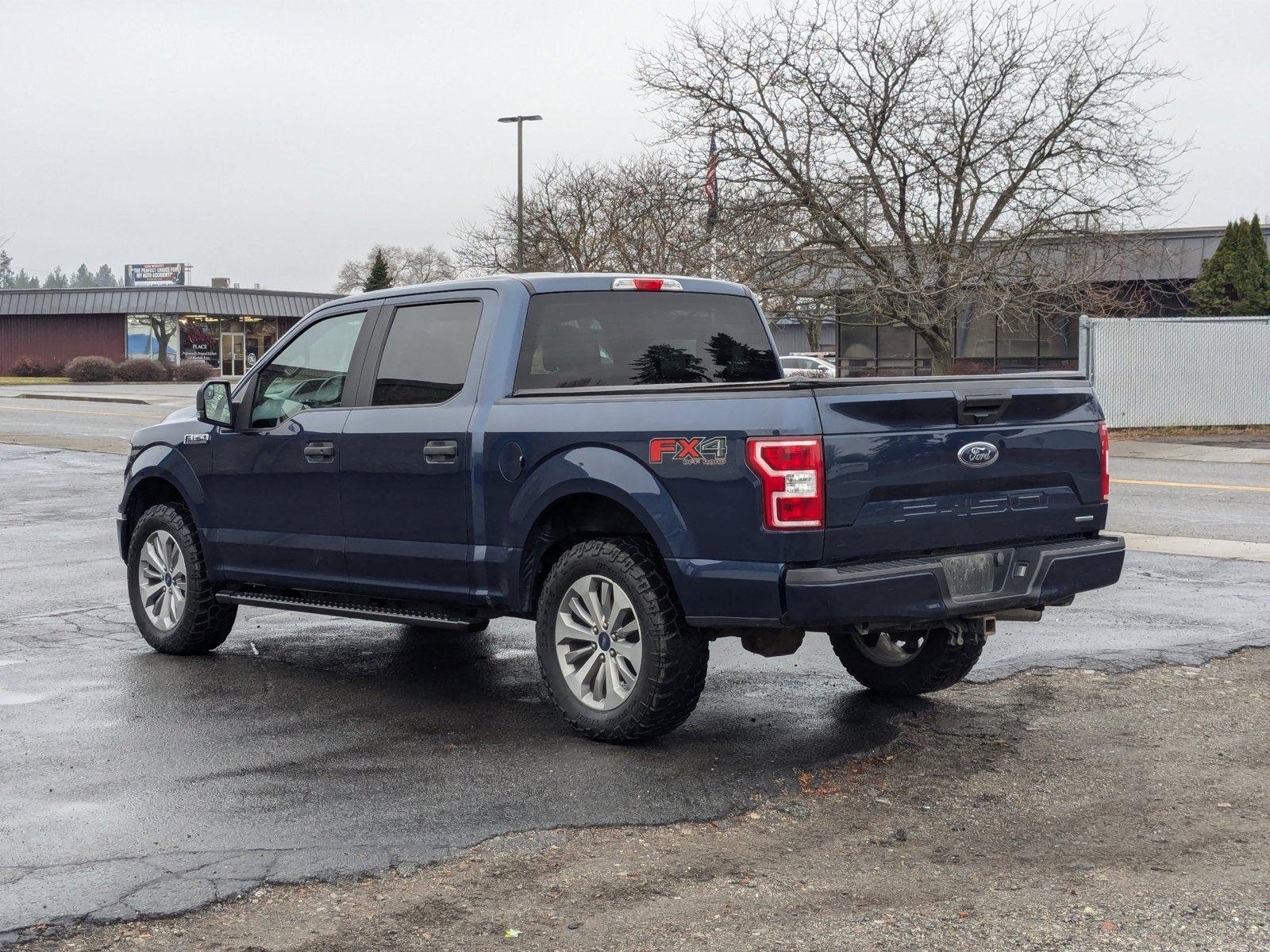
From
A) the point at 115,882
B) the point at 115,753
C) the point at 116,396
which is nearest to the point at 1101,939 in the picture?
the point at 115,882

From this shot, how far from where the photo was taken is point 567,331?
666 centimetres

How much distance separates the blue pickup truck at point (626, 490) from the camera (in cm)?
535

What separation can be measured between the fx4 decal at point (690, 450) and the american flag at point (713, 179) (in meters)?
20.2

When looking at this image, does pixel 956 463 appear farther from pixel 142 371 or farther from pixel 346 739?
pixel 142 371

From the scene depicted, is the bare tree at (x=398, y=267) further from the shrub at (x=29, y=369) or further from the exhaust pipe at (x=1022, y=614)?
the exhaust pipe at (x=1022, y=614)

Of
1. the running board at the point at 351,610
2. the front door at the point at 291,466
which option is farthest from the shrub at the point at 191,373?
the running board at the point at 351,610

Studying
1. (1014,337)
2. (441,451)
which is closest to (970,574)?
(441,451)

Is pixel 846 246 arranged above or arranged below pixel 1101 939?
above

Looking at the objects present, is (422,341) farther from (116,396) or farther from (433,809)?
(116,396)

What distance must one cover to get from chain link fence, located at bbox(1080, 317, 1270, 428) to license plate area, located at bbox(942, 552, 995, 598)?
2174cm

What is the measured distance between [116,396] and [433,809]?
41.7 m

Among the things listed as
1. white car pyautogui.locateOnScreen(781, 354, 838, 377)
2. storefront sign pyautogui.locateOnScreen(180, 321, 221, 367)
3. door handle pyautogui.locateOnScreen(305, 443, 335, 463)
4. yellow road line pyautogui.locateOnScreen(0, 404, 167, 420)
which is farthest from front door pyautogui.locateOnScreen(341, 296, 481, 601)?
storefront sign pyautogui.locateOnScreen(180, 321, 221, 367)

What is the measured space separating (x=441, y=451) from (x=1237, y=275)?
32739 millimetres

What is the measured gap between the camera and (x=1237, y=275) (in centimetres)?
3497
